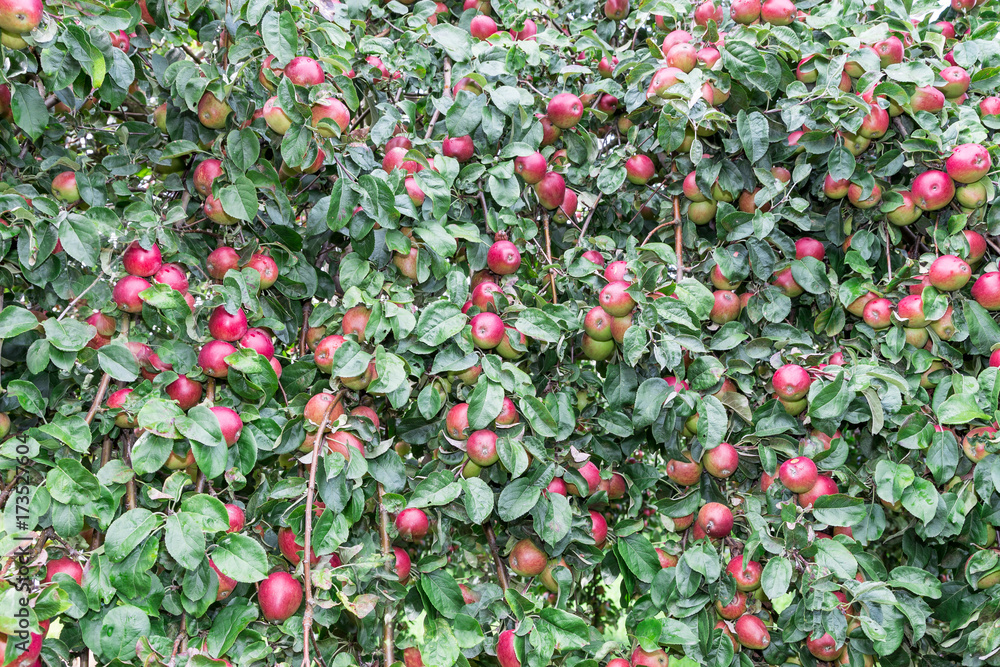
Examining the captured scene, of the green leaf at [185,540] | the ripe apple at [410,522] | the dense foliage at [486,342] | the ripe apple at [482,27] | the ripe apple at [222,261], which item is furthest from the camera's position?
the ripe apple at [482,27]

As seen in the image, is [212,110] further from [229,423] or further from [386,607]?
[386,607]

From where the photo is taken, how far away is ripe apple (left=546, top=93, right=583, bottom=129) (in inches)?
61.2

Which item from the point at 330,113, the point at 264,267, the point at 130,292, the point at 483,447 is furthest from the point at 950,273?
the point at 130,292

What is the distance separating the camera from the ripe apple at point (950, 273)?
136cm

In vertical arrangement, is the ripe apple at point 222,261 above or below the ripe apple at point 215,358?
above

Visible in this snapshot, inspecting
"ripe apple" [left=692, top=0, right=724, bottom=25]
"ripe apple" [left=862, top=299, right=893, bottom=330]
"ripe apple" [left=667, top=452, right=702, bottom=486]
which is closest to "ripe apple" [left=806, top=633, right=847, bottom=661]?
"ripe apple" [left=667, top=452, right=702, bottom=486]

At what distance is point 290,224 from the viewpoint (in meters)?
1.47

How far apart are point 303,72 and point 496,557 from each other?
3.29 feet

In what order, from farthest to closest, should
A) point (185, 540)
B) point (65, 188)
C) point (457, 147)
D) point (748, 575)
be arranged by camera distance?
point (457, 147) → point (65, 188) → point (748, 575) → point (185, 540)

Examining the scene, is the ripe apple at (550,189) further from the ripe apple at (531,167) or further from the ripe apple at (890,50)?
the ripe apple at (890,50)

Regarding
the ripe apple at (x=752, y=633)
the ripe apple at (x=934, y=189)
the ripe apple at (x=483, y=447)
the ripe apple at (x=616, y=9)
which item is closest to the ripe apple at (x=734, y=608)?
the ripe apple at (x=752, y=633)

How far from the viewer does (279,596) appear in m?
1.21

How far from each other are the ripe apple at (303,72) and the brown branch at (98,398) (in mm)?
645

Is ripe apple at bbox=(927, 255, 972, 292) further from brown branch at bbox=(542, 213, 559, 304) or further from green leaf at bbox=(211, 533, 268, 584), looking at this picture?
green leaf at bbox=(211, 533, 268, 584)
